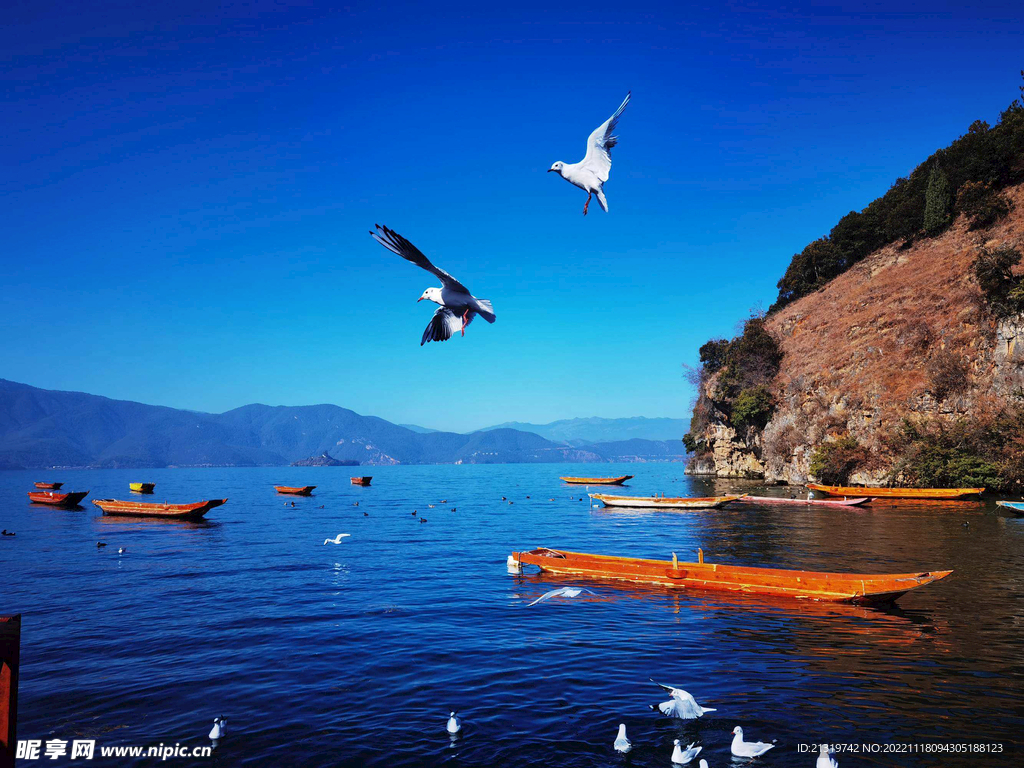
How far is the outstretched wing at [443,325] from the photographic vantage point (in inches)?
362

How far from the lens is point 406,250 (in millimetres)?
8320

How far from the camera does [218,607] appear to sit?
19.8 m

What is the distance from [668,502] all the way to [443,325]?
41.1m

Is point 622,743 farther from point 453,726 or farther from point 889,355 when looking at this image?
point 889,355

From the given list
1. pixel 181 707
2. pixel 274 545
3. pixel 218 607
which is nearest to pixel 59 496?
pixel 274 545

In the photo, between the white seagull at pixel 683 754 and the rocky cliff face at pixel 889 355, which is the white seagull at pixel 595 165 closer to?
the white seagull at pixel 683 754

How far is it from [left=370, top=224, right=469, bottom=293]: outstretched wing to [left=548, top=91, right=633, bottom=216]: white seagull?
2352 mm

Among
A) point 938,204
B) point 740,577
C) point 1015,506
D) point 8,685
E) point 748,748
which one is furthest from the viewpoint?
point 938,204

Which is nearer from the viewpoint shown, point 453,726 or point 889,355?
point 453,726

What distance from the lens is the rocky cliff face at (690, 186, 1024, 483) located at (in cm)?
4481

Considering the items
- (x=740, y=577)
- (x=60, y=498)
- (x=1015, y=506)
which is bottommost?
(x=60, y=498)

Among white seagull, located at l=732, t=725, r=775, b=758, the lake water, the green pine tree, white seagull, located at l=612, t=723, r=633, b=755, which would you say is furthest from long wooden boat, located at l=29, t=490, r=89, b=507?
the green pine tree

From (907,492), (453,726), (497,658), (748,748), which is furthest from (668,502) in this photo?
(453,726)

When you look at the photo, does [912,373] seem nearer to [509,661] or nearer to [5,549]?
[509,661]
